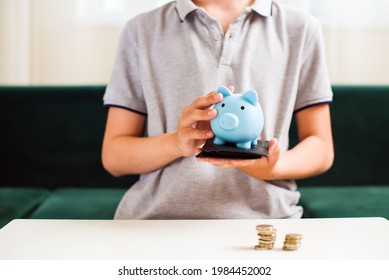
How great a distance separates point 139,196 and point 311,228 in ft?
1.25

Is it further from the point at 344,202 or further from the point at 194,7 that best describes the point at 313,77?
the point at 344,202

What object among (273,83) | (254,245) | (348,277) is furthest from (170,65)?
(348,277)

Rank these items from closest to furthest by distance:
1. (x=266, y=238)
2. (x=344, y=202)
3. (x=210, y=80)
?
(x=266, y=238) → (x=210, y=80) → (x=344, y=202)

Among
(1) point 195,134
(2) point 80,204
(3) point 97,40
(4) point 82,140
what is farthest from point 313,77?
(3) point 97,40

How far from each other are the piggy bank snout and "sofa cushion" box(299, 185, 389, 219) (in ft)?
2.27

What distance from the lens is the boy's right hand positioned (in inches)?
30.3

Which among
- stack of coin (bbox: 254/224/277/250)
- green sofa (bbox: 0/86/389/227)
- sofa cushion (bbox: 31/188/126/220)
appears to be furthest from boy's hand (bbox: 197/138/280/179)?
green sofa (bbox: 0/86/389/227)

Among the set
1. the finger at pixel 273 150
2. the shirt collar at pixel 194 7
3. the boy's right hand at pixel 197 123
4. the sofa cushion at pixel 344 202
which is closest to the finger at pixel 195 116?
the boy's right hand at pixel 197 123

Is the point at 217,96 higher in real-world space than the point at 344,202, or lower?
higher

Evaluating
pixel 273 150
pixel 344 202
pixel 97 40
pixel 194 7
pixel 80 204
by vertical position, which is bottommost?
pixel 80 204

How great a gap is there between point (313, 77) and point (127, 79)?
371 millimetres

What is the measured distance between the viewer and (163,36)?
1.16 metres

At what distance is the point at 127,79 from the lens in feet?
3.81

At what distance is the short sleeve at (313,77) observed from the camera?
1137 mm
